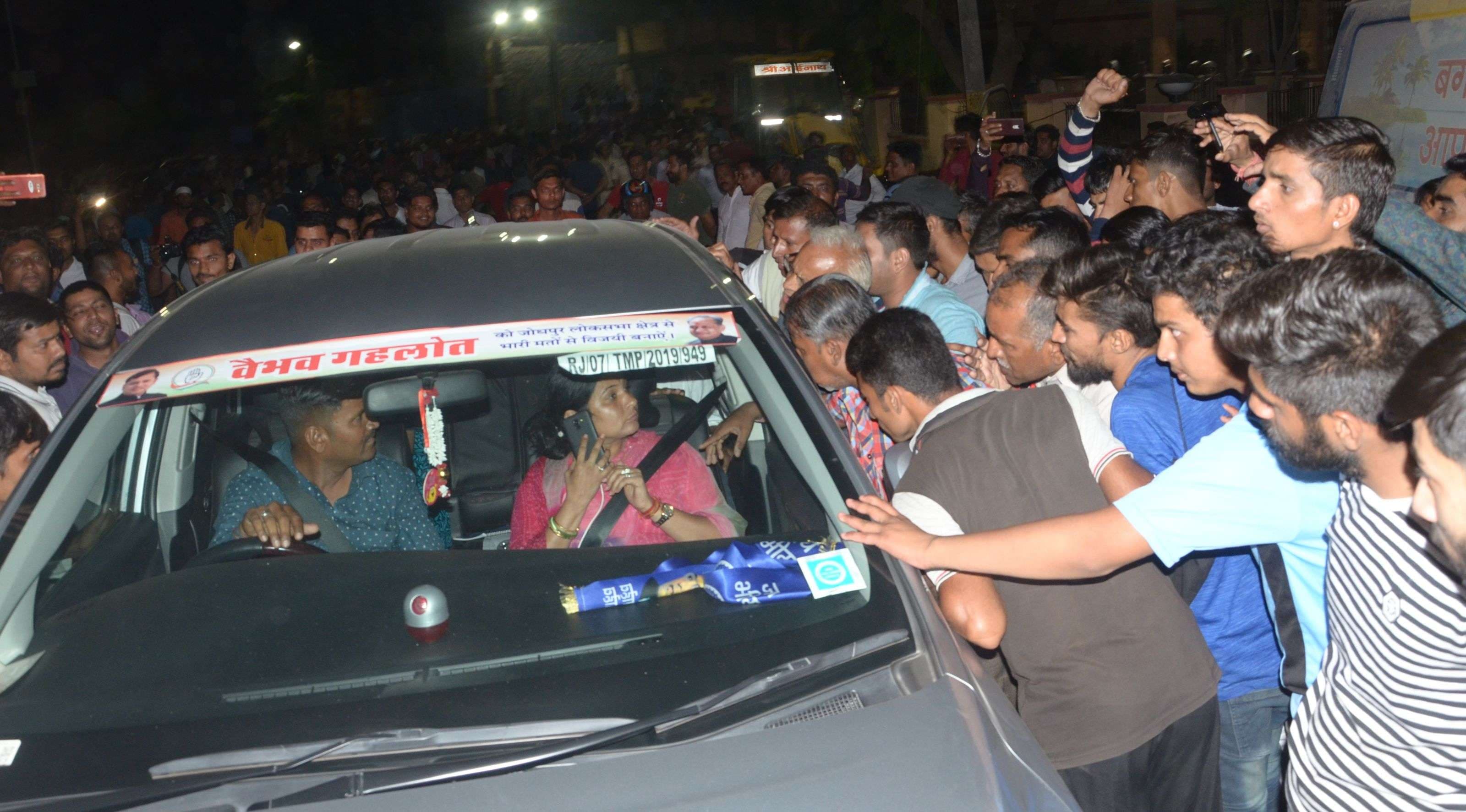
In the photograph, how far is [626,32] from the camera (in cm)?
5197

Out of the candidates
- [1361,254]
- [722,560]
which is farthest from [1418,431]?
[722,560]

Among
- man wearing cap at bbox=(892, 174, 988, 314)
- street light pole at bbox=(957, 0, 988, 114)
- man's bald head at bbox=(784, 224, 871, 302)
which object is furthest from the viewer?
street light pole at bbox=(957, 0, 988, 114)

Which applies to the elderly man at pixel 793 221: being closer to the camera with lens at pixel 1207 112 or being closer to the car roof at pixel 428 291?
the camera with lens at pixel 1207 112

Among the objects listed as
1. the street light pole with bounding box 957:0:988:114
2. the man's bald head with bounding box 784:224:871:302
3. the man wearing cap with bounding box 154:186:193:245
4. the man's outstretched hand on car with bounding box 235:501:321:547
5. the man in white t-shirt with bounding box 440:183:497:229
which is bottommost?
the man's outstretched hand on car with bounding box 235:501:321:547

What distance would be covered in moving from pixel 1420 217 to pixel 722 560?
8.04ft

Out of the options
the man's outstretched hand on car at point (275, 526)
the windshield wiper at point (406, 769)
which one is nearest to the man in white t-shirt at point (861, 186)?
the man's outstretched hand on car at point (275, 526)

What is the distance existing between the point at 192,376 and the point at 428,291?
0.51 meters

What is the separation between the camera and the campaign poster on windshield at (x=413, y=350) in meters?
2.35

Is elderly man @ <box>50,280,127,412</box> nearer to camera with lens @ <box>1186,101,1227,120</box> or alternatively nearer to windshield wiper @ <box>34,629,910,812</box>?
windshield wiper @ <box>34,629,910,812</box>

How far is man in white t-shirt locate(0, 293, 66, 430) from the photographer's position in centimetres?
436

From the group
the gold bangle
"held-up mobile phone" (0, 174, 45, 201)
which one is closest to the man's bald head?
the gold bangle

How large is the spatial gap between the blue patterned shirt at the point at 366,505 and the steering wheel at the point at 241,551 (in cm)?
22

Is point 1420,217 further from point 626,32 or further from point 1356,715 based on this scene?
point 626,32

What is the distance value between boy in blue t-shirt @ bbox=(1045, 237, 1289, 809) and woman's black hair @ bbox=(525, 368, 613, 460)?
1.23 meters
